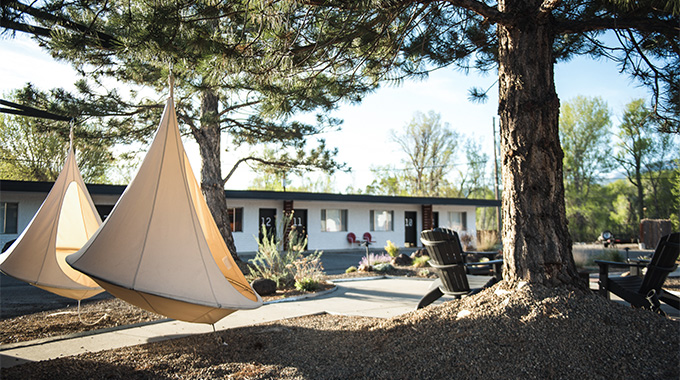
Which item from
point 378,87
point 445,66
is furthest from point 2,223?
point 445,66

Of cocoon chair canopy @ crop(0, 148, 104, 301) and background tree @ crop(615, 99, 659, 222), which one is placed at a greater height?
background tree @ crop(615, 99, 659, 222)

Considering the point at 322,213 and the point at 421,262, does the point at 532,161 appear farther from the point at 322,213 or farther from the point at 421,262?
the point at 322,213

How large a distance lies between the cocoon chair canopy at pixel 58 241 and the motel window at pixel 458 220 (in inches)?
939

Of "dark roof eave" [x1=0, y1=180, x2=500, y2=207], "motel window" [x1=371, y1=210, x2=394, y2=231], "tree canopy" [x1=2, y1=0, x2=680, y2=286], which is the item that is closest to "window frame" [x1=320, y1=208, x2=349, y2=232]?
"dark roof eave" [x1=0, y1=180, x2=500, y2=207]

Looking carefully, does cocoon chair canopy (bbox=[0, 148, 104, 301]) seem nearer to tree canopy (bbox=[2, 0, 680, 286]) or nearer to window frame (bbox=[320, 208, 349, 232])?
tree canopy (bbox=[2, 0, 680, 286])

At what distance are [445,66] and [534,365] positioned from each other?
4245 millimetres

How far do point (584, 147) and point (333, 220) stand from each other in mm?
26803

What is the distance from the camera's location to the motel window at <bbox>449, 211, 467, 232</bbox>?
2792 centimetres

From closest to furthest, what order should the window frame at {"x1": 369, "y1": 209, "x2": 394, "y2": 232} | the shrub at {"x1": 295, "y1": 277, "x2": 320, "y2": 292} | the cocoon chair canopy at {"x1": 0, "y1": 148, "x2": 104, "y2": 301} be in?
1. the cocoon chair canopy at {"x1": 0, "y1": 148, "x2": 104, "y2": 301}
2. the shrub at {"x1": 295, "y1": 277, "x2": 320, "y2": 292}
3. the window frame at {"x1": 369, "y1": 209, "x2": 394, "y2": 232}

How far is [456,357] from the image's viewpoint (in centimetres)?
314

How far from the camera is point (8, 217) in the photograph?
16016 millimetres

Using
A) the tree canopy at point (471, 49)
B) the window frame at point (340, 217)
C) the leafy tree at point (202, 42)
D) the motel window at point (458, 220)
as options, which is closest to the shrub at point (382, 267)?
the leafy tree at point (202, 42)

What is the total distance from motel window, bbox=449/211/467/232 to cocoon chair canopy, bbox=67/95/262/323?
82.1ft

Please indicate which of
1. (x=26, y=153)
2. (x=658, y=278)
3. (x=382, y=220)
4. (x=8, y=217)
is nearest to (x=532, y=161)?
(x=658, y=278)
